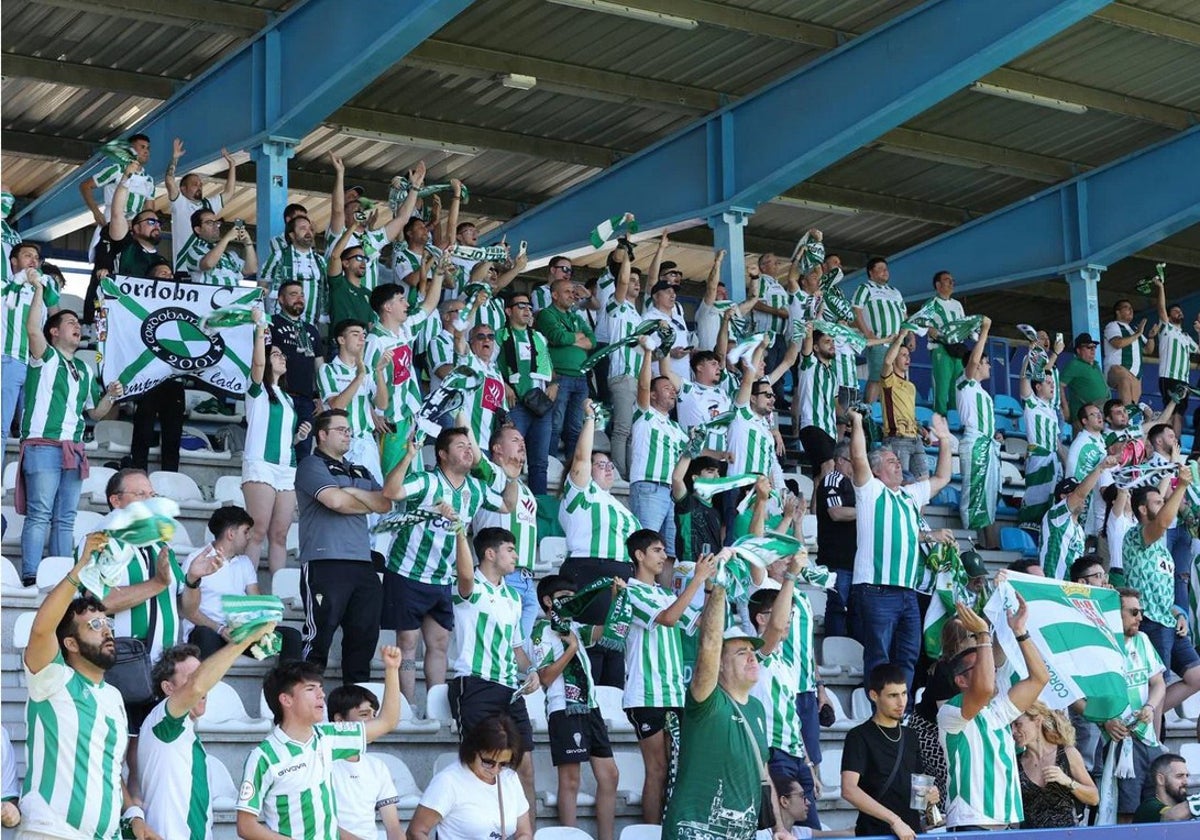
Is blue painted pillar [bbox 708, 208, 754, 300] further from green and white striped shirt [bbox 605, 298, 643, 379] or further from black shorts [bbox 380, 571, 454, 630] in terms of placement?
black shorts [bbox 380, 571, 454, 630]

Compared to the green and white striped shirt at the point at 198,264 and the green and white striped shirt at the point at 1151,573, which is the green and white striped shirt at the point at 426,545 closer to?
the green and white striped shirt at the point at 198,264

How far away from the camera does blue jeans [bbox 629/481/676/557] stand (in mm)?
10836

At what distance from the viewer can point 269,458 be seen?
30.9 feet

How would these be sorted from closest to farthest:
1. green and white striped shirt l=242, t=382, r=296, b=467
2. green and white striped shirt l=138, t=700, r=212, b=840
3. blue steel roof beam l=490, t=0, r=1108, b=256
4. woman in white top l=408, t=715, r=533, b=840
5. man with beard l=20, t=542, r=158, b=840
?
man with beard l=20, t=542, r=158, b=840
green and white striped shirt l=138, t=700, r=212, b=840
woman in white top l=408, t=715, r=533, b=840
green and white striped shirt l=242, t=382, r=296, b=467
blue steel roof beam l=490, t=0, r=1108, b=256

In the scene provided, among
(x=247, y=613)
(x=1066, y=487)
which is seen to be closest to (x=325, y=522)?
(x=247, y=613)

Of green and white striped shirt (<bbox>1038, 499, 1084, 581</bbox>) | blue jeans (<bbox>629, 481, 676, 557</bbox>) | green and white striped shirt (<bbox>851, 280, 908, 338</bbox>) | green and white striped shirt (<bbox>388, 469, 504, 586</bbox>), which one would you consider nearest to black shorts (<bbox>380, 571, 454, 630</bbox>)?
green and white striped shirt (<bbox>388, 469, 504, 586</bbox>)

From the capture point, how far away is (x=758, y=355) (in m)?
12.2

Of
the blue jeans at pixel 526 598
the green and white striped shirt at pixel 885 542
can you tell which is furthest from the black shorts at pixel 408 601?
the green and white striped shirt at pixel 885 542

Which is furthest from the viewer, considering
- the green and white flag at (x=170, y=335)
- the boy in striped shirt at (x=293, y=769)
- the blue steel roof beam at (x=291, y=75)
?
the blue steel roof beam at (x=291, y=75)

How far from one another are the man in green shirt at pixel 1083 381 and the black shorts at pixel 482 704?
27.5 feet

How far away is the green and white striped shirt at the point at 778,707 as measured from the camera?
Result: 8406 mm

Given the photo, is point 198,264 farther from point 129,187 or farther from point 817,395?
point 817,395

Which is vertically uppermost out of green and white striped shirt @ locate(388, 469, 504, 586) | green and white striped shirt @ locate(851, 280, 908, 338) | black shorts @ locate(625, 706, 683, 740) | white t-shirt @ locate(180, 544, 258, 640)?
green and white striped shirt @ locate(851, 280, 908, 338)

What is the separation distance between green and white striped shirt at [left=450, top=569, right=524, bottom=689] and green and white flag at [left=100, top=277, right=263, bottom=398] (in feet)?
10.0
